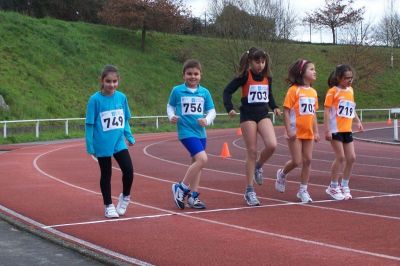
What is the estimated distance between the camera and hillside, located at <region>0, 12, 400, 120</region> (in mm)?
38812

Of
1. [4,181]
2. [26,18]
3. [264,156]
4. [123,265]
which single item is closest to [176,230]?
[123,265]

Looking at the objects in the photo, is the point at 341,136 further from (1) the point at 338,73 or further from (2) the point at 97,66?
(2) the point at 97,66

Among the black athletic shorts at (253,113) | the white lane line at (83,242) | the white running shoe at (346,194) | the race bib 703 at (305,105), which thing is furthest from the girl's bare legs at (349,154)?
the white lane line at (83,242)

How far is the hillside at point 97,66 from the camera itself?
3881 cm

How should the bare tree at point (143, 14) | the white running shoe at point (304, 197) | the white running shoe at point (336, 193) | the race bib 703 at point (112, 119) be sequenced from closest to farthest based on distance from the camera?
the race bib 703 at point (112, 119), the white running shoe at point (304, 197), the white running shoe at point (336, 193), the bare tree at point (143, 14)

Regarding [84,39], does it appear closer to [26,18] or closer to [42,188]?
[26,18]

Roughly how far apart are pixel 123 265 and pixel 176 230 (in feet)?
5.14

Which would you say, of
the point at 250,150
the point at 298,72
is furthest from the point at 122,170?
the point at 298,72

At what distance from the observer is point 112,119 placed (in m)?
7.97

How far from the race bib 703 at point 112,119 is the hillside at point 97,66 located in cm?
2710

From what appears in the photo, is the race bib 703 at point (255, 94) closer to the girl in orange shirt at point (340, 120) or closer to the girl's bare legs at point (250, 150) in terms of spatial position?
the girl's bare legs at point (250, 150)

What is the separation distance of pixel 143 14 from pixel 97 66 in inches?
305

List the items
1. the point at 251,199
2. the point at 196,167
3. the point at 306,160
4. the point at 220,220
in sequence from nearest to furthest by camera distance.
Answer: the point at 220,220, the point at 196,167, the point at 251,199, the point at 306,160

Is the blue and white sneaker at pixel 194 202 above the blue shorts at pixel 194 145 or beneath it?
beneath
